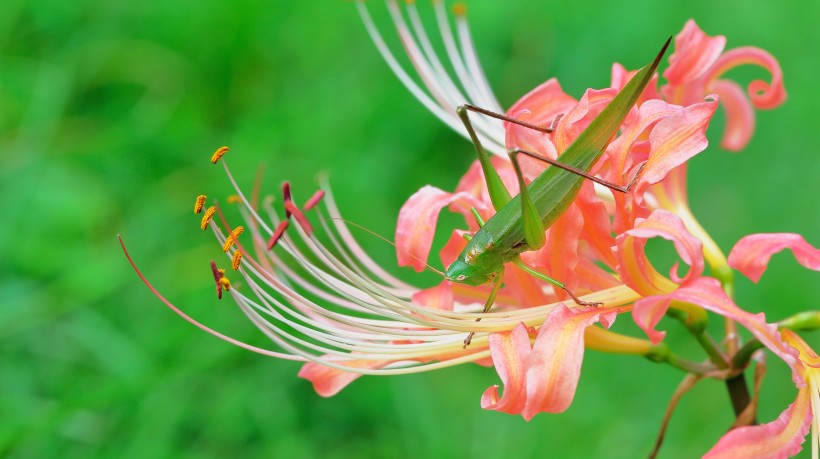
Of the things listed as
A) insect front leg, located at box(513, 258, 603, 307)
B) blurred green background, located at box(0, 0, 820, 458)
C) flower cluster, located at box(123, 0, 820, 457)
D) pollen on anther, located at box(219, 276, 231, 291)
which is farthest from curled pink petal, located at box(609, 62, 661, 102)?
blurred green background, located at box(0, 0, 820, 458)

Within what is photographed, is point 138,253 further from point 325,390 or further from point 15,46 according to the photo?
point 325,390

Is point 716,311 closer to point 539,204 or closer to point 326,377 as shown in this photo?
point 539,204

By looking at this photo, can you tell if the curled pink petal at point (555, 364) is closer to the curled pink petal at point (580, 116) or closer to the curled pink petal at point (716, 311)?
the curled pink petal at point (716, 311)

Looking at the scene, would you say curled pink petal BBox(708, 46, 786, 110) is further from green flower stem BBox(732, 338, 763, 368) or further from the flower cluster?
green flower stem BBox(732, 338, 763, 368)

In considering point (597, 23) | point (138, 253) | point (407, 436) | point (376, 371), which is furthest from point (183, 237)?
point (376, 371)

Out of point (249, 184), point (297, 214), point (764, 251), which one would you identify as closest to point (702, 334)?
point (764, 251)

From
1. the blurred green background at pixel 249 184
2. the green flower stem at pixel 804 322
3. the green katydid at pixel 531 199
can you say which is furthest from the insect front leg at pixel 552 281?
the blurred green background at pixel 249 184
